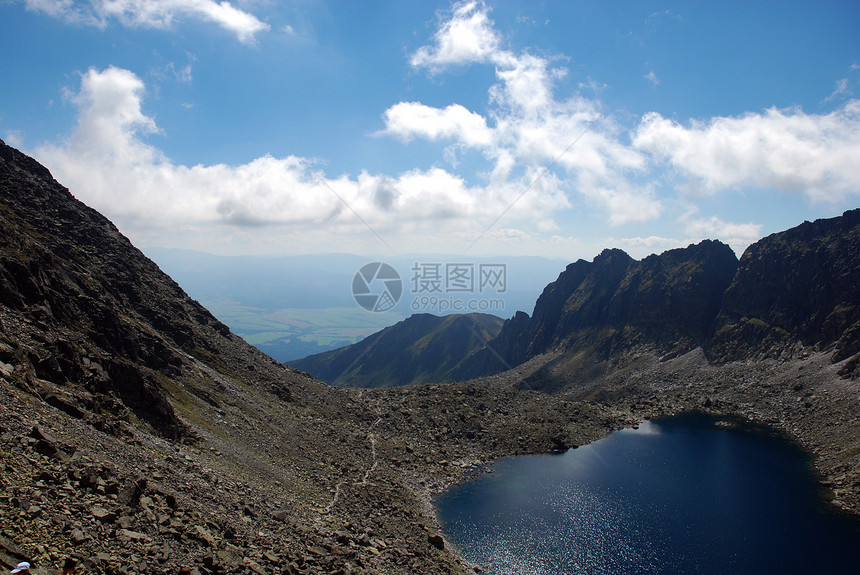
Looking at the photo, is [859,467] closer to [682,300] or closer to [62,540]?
[62,540]

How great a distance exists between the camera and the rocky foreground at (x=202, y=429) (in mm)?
26062

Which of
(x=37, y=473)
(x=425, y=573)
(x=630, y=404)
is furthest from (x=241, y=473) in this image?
(x=630, y=404)

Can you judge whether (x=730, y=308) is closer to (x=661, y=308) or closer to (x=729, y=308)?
(x=729, y=308)

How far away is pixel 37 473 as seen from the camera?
24.6 metres

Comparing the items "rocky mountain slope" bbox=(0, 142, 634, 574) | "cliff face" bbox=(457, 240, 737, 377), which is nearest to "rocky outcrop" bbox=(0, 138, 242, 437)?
"rocky mountain slope" bbox=(0, 142, 634, 574)

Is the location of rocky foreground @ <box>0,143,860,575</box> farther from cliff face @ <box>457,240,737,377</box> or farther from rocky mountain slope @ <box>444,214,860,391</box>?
cliff face @ <box>457,240,737,377</box>

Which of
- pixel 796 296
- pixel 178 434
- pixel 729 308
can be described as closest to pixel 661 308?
pixel 729 308

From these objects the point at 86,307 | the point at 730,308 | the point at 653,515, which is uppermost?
the point at 730,308

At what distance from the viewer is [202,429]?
5181 cm

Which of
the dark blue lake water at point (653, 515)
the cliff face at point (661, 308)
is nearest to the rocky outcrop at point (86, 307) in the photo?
the dark blue lake water at point (653, 515)

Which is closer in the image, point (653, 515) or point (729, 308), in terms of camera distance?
point (653, 515)

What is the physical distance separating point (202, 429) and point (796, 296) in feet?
524

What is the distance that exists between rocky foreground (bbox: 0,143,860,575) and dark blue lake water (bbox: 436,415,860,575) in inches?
172

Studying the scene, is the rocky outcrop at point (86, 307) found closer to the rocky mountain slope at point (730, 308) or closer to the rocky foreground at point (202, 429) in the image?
the rocky foreground at point (202, 429)
